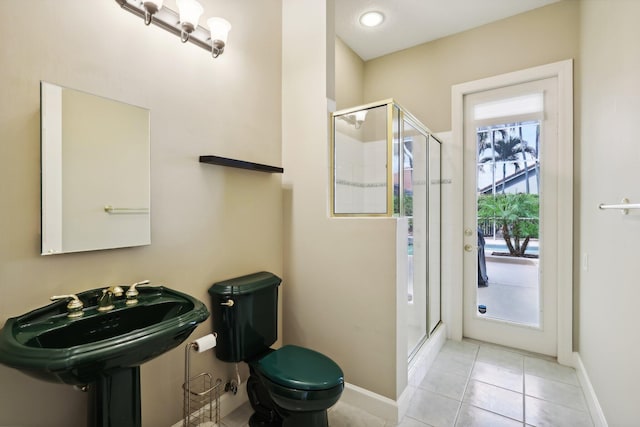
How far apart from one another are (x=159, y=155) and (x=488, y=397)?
97.7 inches

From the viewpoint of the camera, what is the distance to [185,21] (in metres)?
1.40

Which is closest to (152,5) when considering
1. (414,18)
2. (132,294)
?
(132,294)

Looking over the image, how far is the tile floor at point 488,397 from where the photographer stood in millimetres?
1736

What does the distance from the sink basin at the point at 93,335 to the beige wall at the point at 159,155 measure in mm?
100

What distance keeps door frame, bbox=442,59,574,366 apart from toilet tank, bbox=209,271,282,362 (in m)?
1.82

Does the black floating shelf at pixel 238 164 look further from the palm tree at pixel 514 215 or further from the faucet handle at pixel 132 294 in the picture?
the palm tree at pixel 514 215

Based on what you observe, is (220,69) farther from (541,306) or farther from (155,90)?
(541,306)

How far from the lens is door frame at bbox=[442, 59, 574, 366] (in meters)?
2.29

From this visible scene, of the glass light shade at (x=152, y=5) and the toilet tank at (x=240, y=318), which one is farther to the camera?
the toilet tank at (x=240, y=318)

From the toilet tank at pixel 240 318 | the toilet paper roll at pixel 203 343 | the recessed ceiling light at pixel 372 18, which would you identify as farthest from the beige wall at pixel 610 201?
the toilet paper roll at pixel 203 343

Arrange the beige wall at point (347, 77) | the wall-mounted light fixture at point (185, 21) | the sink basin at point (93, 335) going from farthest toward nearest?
the beige wall at point (347, 77), the wall-mounted light fixture at point (185, 21), the sink basin at point (93, 335)

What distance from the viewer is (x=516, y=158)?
2541 mm

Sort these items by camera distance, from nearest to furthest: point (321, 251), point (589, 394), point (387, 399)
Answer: point (387, 399)
point (589, 394)
point (321, 251)

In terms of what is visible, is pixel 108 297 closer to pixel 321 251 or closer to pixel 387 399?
pixel 321 251
